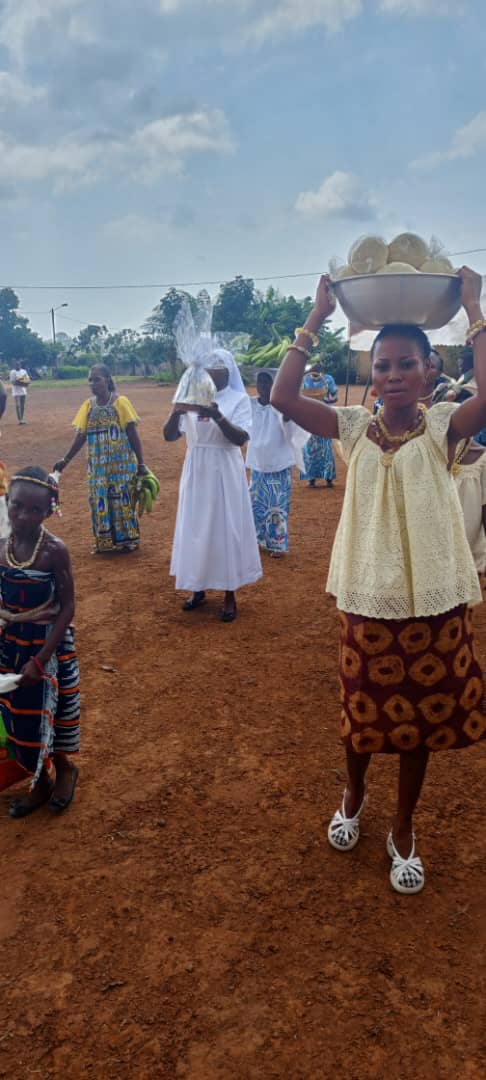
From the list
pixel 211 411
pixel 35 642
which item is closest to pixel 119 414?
pixel 211 411

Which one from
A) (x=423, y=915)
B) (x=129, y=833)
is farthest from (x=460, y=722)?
(x=129, y=833)

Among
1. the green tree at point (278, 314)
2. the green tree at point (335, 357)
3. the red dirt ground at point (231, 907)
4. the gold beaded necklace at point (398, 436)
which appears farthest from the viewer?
the green tree at point (278, 314)

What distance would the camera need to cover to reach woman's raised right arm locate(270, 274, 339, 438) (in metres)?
2.28

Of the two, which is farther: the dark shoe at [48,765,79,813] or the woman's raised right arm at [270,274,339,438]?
the dark shoe at [48,765,79,813]

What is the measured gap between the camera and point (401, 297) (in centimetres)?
207

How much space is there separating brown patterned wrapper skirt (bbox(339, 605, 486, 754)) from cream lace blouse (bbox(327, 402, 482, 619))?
89 mm

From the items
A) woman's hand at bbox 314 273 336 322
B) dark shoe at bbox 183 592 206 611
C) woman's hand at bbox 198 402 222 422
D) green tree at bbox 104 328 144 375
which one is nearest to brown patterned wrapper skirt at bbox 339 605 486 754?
woman's hand at bbox 314 273 336 322

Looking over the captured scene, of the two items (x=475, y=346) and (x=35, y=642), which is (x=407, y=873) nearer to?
(x=35, y=642)

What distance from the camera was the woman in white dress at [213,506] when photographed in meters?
4.95

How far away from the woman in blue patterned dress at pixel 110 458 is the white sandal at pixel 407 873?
4.85 meters

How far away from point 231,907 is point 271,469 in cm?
479

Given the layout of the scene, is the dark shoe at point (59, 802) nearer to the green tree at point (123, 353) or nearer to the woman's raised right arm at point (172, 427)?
the woman's raised right arm at point (172, 427)

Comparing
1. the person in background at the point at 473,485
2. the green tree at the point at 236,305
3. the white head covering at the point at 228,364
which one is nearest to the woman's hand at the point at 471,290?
the person in background at the point at 473,485

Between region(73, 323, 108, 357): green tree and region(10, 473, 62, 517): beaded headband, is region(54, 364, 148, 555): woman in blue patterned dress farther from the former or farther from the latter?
region(73, 323, 108, 357): green tree
